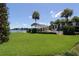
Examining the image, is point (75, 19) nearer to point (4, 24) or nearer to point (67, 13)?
point (67, 13)

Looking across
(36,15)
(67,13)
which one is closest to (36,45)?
(36,15)

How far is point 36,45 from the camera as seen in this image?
3.74m

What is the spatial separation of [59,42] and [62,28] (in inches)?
6.7

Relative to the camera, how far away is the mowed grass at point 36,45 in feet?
12.2

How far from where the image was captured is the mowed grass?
371 cm

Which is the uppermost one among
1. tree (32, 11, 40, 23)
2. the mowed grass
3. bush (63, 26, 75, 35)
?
tree (32, 11, 40, 23)

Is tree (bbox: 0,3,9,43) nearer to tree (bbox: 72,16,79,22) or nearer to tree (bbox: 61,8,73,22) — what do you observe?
tree (bbox: 61,8,73,22)

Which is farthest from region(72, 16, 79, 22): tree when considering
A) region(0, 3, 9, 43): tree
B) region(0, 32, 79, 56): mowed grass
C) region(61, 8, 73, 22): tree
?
region(0, 3, 9, 43): tree

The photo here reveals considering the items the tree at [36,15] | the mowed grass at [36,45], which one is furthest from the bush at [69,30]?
the tree at [36,15]

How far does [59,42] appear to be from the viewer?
3750mm

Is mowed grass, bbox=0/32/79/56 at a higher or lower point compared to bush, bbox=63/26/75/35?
lower

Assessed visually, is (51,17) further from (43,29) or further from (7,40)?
(7,40)

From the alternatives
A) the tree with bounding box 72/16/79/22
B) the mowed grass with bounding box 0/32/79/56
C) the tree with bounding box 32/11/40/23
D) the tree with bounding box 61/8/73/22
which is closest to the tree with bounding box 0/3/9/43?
the mowed grass with bounding box 0/32/79/56

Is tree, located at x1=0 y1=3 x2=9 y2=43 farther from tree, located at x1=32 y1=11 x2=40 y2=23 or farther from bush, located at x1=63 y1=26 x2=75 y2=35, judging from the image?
bush, located at x1=63 y1=26 x2=75 y2=35
